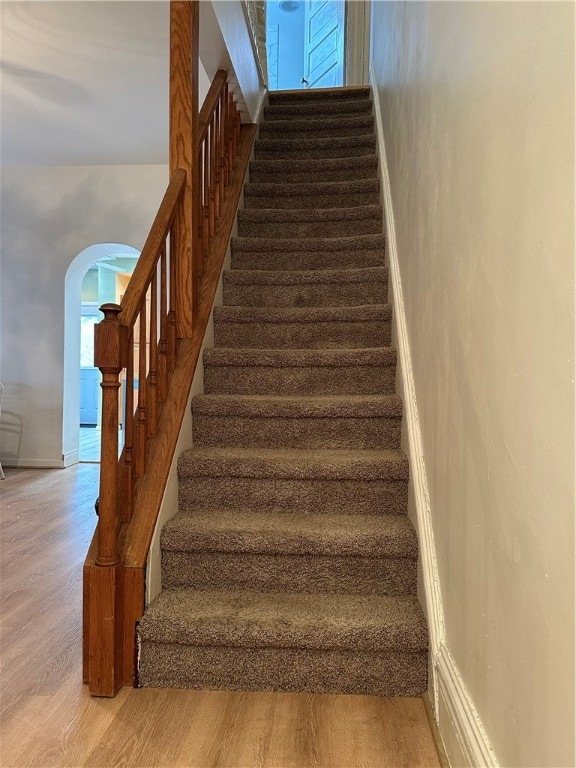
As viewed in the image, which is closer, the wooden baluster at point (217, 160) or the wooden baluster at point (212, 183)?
the wooden baluster at point (212, 183)

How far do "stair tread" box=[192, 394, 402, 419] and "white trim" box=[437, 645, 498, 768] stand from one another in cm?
94

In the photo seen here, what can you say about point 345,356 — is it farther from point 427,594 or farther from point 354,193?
point 354,193

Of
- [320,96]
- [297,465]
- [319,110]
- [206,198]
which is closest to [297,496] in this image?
[297,465]

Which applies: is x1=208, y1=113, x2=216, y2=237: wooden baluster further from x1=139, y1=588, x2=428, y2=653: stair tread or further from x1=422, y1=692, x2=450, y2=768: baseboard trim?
x1=422, y1=692, x2=450, y2=768: baseboard trim

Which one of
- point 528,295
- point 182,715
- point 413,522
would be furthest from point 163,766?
point 528,295

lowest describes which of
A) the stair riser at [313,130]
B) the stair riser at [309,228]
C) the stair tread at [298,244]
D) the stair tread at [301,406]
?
the stair tread at [301,406]

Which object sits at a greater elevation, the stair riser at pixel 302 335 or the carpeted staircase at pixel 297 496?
the stair riser at pixel 302 335

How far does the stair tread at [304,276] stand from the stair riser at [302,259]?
11 cm

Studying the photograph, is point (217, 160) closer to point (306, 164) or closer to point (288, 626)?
point (306, 164)

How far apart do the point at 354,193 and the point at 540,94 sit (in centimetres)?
271

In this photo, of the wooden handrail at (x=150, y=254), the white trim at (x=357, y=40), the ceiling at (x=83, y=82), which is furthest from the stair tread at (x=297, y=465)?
the white trim at (x=357, y=40)

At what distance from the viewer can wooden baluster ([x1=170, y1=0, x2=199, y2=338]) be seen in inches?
81.4

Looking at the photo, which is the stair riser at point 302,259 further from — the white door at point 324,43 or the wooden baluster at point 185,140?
the white door at point 324,43

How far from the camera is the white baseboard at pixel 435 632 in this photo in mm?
1066
